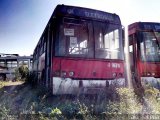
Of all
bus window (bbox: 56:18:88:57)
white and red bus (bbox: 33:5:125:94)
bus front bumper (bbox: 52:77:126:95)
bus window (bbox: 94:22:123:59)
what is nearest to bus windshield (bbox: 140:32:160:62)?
white and red bus (bbox: 33:5:125:94)

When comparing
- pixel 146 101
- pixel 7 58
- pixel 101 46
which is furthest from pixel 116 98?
pixel 7 58

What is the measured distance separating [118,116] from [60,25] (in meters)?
4.23

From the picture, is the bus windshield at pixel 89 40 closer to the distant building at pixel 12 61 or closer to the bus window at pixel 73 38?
the bus window at pixel 73 38

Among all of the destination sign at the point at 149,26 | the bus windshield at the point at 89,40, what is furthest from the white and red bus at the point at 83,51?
the destination sign at the point at 149,26

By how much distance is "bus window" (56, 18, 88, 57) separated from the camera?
803 centimetres

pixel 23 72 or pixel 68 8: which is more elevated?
pixel 68 8

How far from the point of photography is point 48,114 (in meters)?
4.81

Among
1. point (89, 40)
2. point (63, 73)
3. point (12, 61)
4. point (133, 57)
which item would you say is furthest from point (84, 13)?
point (12, 61)

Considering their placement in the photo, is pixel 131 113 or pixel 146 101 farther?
pixel 146 101

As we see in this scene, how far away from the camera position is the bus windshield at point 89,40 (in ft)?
26.5

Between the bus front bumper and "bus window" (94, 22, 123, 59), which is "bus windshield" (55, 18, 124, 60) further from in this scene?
the bus front bumper

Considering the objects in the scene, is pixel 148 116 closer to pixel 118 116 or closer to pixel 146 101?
pixel 118 116

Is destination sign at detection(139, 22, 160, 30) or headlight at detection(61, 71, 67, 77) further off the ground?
destination sign at detection(139, 22, 160, 30)

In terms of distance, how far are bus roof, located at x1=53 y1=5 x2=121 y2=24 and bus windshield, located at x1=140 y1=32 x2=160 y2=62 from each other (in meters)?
2.16
